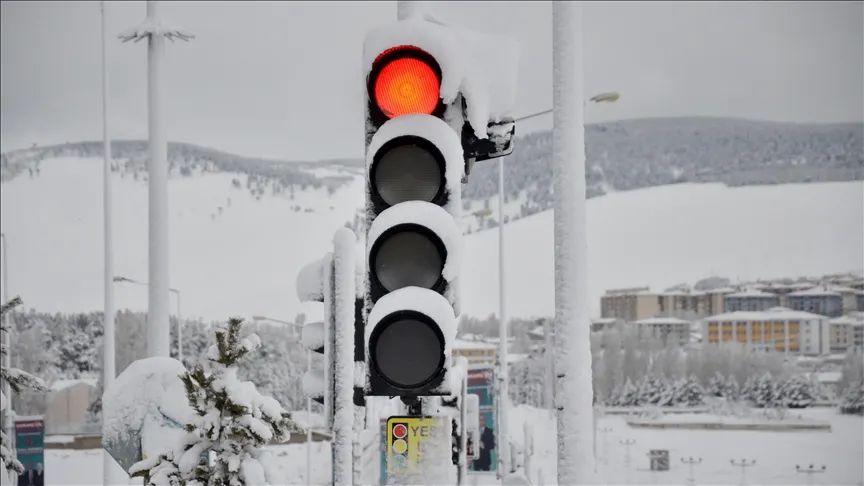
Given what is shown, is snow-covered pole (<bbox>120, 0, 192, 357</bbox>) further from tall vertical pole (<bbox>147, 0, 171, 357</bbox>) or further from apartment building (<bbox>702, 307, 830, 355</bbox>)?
apartment building (<bbox>702, 307, 830, 355</bbox>)

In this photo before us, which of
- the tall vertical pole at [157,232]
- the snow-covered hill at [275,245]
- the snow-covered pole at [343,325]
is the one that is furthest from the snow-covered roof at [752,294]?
the snow-covered pole at [343,325]

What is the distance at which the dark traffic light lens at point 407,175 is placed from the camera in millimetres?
3811

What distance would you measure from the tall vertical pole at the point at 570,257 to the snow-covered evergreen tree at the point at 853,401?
9864 cm

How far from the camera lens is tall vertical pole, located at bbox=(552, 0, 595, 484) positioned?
734 centimetres

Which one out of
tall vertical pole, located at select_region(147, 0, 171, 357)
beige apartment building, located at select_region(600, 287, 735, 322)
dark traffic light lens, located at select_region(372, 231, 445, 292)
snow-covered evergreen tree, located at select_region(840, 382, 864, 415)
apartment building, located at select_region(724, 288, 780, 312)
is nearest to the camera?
dark traffic light lens, located at select_region(372, 231, 445, 292)

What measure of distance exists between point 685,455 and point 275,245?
108851 millimetres

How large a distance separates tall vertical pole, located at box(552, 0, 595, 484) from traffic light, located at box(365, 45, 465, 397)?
3.78 metres

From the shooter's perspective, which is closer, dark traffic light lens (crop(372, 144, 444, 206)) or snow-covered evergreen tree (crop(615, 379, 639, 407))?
dark traffic light lens (crop(372, 144, 444, 206))

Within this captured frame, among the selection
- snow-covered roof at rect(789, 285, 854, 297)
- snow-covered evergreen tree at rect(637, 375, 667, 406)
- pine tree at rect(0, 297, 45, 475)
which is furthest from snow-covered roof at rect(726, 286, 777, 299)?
pine tree at rect(0, 297, 45, 475)

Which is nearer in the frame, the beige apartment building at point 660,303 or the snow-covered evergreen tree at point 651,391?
the snow-covered evergreen tree at point 651,391

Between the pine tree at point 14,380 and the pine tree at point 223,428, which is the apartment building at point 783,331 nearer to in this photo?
Answer: the pine tree at point 14,380

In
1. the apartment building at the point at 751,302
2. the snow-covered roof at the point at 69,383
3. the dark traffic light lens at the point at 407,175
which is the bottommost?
the snow-covered roof at the point at 69,383

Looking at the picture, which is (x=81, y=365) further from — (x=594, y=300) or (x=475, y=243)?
(x=594, y=300)

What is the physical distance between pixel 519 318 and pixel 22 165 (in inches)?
3594
